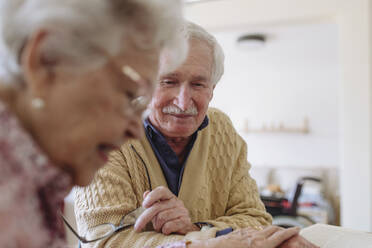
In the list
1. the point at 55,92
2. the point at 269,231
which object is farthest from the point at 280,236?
the point at 55,92

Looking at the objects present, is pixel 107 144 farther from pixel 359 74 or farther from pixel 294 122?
pixel 294 122

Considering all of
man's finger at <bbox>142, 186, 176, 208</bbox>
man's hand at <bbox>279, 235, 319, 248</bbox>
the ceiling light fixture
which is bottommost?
man's hand at <bbox>279, 235, 319, 248</bbox>

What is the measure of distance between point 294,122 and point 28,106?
6.13 m

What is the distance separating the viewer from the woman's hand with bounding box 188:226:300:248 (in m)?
0.83

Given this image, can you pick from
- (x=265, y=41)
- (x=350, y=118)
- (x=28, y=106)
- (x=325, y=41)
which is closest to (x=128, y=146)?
(x=28, y=106)

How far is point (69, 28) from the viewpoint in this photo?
493mm

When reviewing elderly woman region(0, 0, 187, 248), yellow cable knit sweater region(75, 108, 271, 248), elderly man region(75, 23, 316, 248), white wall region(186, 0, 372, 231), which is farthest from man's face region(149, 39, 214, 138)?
white wall region(186, 0, 372, 231)

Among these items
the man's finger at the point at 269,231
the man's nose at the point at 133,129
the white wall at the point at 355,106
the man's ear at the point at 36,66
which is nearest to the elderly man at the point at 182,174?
the man's finger at the point at 269,231

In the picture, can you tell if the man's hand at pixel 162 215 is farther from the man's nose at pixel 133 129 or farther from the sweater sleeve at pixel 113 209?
the man's nose at pixel 133 129

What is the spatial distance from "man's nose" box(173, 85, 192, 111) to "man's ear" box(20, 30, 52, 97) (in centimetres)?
71

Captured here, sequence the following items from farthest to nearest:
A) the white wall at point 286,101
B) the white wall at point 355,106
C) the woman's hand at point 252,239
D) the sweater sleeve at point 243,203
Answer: the white wall at point 286,101
the white wall at point 355,106
the sweater sleeve at point 243,203
the woman's hand at point 252,239

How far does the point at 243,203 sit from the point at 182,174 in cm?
25

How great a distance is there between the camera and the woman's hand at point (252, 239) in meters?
0.83

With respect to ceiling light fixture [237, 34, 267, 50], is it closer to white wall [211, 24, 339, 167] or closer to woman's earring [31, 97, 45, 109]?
white wall [211, 24, 339, 167]
